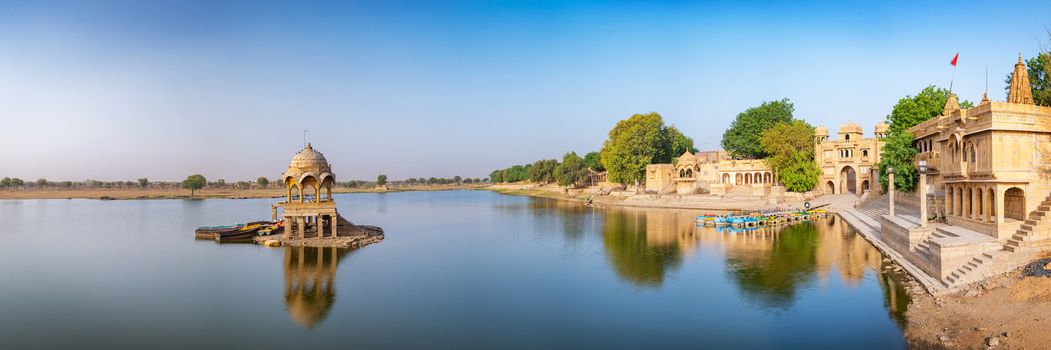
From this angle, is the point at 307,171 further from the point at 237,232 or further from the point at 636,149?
the point at 636,149

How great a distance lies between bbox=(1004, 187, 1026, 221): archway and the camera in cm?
1860

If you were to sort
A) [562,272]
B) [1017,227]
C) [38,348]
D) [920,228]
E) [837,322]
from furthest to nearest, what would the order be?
1. [562,272]
2. [920,228]
3. [1017,227]
4. [837,322]
5. [38,348]

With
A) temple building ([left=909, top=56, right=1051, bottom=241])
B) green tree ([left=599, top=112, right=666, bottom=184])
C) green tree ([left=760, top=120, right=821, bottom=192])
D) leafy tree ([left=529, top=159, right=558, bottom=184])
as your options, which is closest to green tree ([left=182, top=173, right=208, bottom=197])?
leafy tree ([left=529, top=159, right=558, bottom=184])

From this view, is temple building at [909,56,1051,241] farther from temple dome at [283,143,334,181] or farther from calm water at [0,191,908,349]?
temple dome at [283,143,334,181]

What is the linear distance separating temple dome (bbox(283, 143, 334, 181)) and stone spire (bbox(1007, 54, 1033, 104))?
3010 centimetres

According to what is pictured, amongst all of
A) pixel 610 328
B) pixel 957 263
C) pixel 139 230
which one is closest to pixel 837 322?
pixel 957 263

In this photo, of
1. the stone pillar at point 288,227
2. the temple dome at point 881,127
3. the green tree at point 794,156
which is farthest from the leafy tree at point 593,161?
the stone pillar at point 288,227

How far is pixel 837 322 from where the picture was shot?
1492cm

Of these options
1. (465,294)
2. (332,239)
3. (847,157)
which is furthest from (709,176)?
(465,294)

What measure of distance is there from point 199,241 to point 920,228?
35451 millimetres

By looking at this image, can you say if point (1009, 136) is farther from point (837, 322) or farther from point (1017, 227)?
point (837, 322)

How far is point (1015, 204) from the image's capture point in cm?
1934

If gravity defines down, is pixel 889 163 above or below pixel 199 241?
above

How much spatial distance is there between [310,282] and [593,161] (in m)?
73.2
